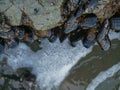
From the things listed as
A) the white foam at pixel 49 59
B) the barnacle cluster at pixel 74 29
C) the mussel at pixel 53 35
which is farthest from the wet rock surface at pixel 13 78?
the mussel at pixel 53 35

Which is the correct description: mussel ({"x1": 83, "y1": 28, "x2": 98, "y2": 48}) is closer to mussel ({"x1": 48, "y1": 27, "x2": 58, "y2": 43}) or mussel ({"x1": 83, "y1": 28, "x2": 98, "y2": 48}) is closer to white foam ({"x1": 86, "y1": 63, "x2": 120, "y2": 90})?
mussel ({"x1": 48, "y1": 27, "x2": 58, "y2": 43})

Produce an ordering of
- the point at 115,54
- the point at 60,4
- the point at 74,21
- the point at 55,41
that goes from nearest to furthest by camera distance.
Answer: the point at 60,4 < the point at 74,21 < the point at 55,41 < the point at 115,54

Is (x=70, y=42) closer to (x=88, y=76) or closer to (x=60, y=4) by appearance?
(x=88, y=76)

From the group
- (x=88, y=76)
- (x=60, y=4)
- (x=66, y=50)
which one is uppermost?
(x=60, y=4)

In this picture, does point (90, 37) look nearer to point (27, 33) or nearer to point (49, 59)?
point (49, 59)

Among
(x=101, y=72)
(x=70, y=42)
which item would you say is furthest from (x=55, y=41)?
(x=101, y=72)

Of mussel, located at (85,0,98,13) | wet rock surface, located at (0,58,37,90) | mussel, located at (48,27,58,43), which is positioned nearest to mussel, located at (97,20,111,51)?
mussel, located at (85,0,98,13)

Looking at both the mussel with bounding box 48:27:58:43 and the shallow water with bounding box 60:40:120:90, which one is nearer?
the mussel with bounding box 48:27:58:43
